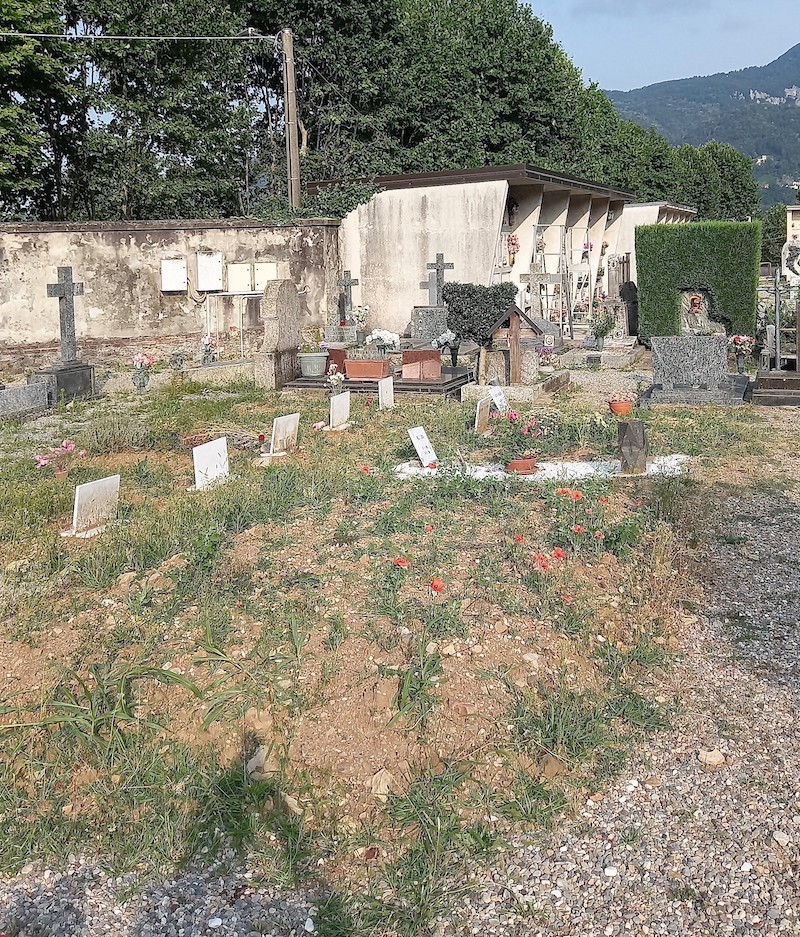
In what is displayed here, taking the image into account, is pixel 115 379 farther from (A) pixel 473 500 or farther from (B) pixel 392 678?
(B) pixel 392 678

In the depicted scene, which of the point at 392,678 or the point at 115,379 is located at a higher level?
Result: the point at 115,379

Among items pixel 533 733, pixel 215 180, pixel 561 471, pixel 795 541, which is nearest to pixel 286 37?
pixel 215 180

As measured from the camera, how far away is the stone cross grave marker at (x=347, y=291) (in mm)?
20953

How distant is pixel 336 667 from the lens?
4.82 meters

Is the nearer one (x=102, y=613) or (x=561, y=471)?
(x=102, y=613)

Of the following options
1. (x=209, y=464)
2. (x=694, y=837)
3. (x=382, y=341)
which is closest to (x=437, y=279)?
(x=382, y=341)

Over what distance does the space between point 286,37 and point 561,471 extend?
1720cm

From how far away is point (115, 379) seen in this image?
15.5 meters

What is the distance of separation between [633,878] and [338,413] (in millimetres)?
8284

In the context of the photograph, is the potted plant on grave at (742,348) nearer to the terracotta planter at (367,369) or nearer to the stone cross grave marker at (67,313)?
the terracotta planter at (367,369)

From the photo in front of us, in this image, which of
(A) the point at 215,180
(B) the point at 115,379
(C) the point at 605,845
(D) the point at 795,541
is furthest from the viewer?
(A) the point at 215,180

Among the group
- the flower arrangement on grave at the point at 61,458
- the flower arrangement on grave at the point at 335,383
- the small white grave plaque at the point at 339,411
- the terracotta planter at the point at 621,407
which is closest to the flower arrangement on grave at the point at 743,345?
the terracotta planter at the point at 621,407

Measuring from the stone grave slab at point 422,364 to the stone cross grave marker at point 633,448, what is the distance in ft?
18.5

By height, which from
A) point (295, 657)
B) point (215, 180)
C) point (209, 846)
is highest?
point (215, 180)
